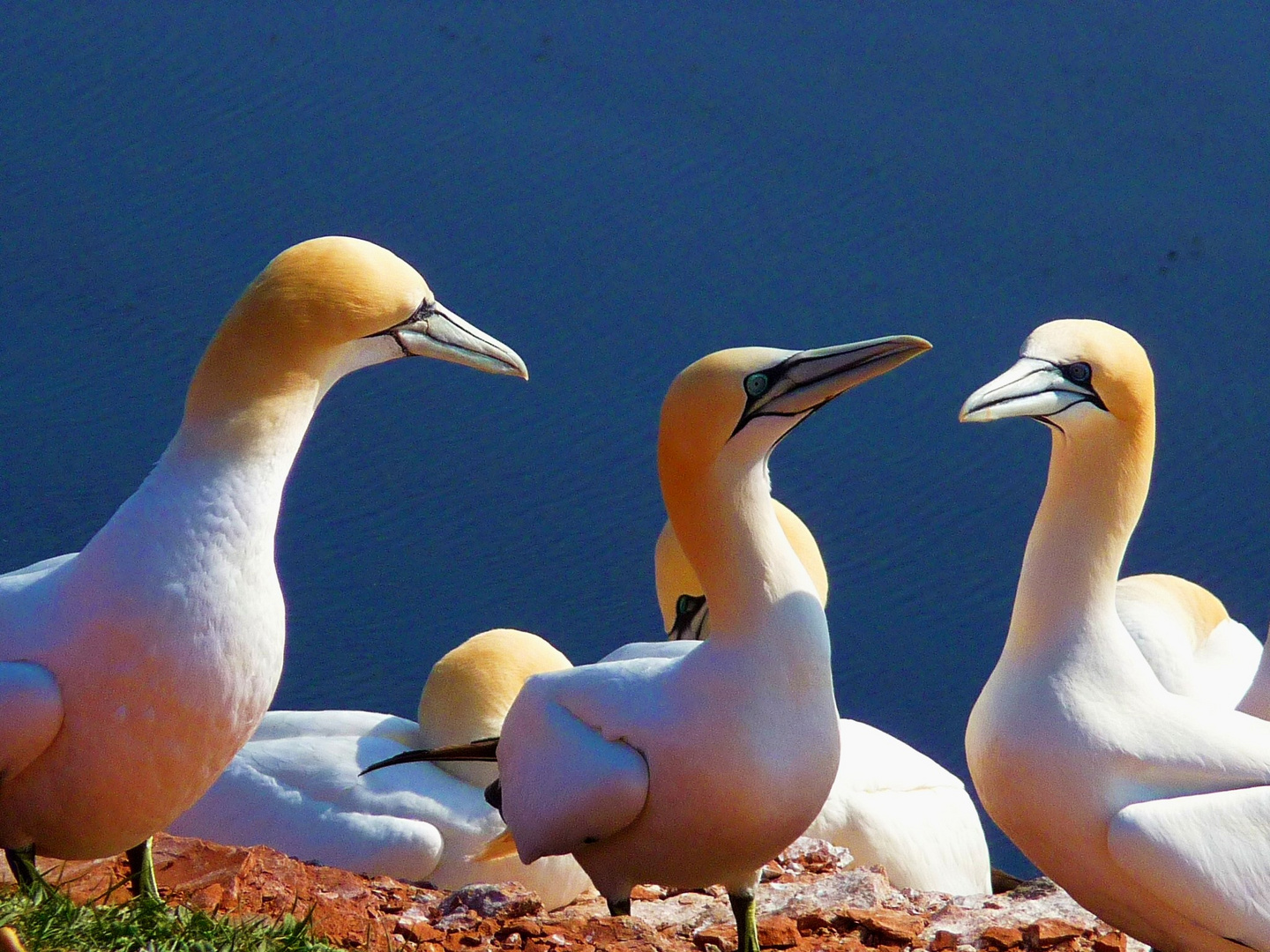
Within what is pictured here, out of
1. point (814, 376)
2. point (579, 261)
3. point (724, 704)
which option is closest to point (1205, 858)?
point (724, 704)

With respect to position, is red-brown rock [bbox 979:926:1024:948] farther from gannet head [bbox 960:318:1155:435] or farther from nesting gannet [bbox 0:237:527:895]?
nesting gannet [bbox 0:237:527:895]

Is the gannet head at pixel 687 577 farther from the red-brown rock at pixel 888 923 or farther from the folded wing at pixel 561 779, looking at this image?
the red-brown rock at pixel 888 923

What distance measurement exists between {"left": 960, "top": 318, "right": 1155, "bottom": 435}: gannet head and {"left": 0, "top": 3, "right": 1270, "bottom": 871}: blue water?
20.7 ft

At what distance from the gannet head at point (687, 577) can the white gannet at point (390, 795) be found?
0.61 meters

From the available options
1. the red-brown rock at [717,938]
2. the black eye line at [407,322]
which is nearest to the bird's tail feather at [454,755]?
the red-brown rock at [717,938]

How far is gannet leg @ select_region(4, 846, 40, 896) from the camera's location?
3.37m

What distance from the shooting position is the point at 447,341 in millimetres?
3613

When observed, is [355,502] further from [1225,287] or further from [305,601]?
[1225,287]

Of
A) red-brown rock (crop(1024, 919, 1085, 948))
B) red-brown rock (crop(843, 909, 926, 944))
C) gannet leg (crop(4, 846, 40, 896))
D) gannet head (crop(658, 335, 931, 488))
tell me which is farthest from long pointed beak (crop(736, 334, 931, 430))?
gannet leg (crop(4, 846, 40, 896))

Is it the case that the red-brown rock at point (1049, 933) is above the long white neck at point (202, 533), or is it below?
below

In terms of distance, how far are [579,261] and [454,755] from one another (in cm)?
862

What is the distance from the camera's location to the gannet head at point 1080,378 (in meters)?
3.75

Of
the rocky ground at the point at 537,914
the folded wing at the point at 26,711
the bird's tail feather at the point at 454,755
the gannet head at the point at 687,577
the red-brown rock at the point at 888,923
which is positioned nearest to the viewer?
the folded wing at the point at 26,711

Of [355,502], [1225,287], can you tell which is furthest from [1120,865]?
[1225,287]
